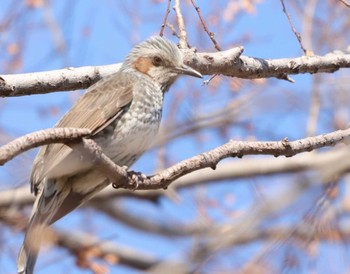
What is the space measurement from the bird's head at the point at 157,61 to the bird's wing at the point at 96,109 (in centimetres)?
34

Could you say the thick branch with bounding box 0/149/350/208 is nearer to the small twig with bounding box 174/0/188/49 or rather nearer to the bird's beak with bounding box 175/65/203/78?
the bird's beak with bounding box 175/65/203/78

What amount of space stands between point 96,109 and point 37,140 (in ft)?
5.36

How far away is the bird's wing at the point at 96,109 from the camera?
15.5 feet

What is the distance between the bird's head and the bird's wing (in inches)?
13.2

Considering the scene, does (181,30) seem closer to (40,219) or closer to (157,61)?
(157,61)

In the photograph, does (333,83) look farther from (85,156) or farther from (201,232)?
(85,156)

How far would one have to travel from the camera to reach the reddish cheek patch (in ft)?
18.5

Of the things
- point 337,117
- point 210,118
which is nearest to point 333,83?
point 337,117

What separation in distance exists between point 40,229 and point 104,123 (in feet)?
2.59

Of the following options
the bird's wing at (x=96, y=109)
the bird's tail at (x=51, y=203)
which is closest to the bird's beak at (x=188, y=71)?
the bird's wing at (x=96, y=109)

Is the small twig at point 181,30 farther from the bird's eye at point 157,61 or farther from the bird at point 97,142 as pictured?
the bird's eye at point 157,61

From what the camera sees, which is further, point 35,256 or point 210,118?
point 210,118

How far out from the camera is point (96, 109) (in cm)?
496

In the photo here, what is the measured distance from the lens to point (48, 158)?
4566 millimetres
